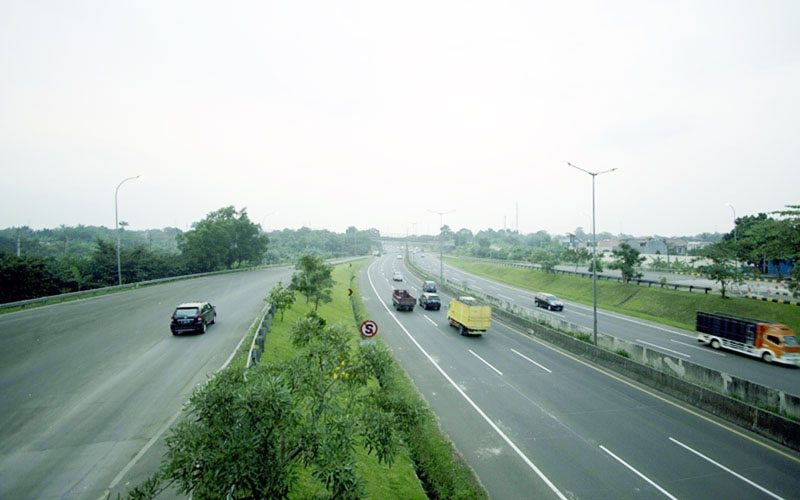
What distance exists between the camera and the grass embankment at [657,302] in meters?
30.5

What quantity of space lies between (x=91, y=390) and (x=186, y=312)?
737cm

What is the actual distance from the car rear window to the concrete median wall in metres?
21.7

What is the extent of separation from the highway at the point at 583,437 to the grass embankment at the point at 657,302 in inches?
804

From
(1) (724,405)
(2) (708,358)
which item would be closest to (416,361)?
(1) (724,405)

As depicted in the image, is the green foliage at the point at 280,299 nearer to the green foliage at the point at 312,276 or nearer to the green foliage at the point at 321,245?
the green foliage at the point at 312,276

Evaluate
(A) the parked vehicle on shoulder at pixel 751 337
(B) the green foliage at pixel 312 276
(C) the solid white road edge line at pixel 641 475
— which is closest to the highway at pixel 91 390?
(B) the green foliage at pixel 312 276

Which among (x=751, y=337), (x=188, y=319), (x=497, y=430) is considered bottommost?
(x=497, y=430)

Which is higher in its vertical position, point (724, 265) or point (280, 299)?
point (724, 265)

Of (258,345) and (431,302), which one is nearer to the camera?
(258,345)

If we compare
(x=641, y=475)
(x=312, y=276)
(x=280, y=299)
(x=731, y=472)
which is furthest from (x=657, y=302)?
(x=280, y=299)

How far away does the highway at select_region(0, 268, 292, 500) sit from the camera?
850cm

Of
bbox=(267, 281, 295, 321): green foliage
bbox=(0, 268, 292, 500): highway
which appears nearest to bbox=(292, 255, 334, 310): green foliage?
bbox=(267, 281, 295, 321): green foliage

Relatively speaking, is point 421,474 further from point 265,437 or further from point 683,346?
point 683,346

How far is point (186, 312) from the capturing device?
1972 centimetres
